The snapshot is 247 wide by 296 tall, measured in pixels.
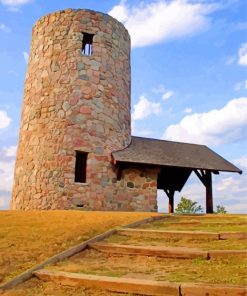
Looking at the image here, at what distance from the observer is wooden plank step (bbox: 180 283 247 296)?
3835mm

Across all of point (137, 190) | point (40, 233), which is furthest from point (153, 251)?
point (137, 190)

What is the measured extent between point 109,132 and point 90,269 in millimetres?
8925

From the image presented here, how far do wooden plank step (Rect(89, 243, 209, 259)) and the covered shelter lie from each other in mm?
6871

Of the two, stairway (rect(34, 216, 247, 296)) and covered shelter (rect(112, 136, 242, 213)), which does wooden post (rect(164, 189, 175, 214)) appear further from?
stairway (rect(34, 216, 247, 296))

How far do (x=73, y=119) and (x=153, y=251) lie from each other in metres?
8.33

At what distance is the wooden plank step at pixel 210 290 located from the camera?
3.83 m

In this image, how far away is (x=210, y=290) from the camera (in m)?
3.89

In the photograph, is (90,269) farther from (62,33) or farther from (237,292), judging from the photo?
(62,33)

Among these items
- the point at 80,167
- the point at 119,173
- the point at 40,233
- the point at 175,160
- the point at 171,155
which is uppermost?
the point at 171,155

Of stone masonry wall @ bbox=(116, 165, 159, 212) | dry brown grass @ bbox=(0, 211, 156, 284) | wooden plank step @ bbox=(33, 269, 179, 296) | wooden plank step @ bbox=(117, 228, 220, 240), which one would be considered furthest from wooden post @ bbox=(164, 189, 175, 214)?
wooden plank step @ bbox=(33, 269, 179, 296)

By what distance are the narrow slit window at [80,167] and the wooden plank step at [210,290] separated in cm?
912

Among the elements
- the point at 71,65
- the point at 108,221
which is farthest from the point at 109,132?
the point at 108,221

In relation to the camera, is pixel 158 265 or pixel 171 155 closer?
pixel 158 265

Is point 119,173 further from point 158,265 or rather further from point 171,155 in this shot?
point 158,265
